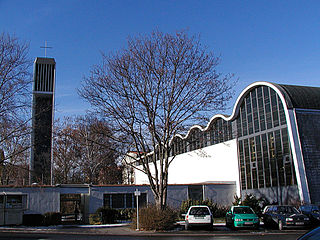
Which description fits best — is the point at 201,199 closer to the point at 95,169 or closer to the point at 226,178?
the point at 226,178

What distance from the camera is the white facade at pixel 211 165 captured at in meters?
36.6

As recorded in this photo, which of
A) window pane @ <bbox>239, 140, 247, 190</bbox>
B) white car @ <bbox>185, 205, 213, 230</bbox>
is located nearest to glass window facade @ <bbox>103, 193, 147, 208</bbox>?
white car @ <bbox>185, 205, 213, 230</bbox>

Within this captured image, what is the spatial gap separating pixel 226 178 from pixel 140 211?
18844mm

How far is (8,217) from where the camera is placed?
23.7 metres

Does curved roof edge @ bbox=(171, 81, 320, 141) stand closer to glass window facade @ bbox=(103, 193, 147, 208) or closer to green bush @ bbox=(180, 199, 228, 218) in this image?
green bush @ bbox=(180, 199, 228, 218)

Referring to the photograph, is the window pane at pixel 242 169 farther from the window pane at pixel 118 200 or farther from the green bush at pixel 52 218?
the green bush at pixel 52 218

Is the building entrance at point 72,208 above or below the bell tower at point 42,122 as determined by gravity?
below

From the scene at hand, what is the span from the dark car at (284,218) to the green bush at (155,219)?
598 centimetres

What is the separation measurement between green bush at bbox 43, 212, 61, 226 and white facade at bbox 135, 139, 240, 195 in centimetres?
1320

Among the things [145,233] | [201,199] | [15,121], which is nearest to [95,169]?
[201,199]

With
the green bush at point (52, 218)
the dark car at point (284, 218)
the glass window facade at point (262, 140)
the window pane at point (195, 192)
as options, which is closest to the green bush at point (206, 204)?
the window pane at point (195, 192)

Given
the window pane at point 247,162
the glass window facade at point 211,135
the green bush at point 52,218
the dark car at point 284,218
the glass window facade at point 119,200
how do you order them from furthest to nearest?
1. the window pane at point 247,162
2. the glass window facade at point 119,200
3. the green bush at point 52,218
4. the glass window facade at point 211,135
5. the dark car at point 284,218

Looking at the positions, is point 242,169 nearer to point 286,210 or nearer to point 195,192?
point 195,192

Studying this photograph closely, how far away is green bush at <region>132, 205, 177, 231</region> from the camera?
63.2ft
